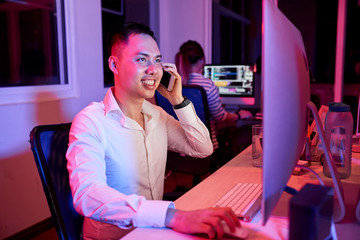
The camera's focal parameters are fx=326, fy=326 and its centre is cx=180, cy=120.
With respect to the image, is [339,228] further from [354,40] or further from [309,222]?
[354,40]

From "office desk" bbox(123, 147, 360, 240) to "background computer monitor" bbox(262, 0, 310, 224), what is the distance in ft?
0.75

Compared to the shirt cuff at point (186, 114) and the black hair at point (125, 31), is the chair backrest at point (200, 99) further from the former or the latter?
the black hair at point (125, 31)

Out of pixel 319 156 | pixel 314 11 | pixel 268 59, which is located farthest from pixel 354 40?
pixel 268 59

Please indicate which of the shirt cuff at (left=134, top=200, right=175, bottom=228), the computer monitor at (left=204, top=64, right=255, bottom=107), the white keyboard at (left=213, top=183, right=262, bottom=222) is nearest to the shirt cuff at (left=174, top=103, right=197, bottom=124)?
the white keyboard at (left=213, top=183, right=262, bottom=222)

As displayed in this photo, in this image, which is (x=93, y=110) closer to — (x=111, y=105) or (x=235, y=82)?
(x=111, y=105)

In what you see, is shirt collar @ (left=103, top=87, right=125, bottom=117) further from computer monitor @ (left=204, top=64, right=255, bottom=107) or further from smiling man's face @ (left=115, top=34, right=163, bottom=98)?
computer monitor @ (left=204, top=64, right=255, bottom=107)

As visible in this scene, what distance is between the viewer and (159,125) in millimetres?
1525

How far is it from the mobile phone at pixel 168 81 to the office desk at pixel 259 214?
469 mm

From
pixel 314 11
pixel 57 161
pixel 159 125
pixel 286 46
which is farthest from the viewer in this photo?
pixel 314 11

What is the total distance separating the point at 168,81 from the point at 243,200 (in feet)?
2.48

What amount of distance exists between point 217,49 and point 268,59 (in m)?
4.63

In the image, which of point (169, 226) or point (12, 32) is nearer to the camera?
point (169, 226)

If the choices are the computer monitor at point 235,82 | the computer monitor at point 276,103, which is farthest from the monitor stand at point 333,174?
the computer monitor at point 235,82

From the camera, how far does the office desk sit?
0.85 metres
